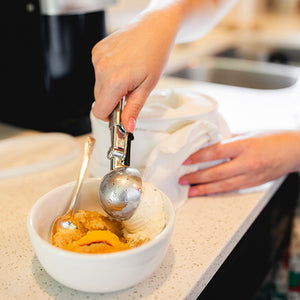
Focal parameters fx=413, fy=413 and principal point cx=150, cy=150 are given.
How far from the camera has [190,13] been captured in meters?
0.89

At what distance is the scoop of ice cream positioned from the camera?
0.53m

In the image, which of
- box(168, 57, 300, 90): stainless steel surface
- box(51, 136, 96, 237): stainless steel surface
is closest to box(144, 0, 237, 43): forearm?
box(51, 136, 96, 237): stainless steel surface

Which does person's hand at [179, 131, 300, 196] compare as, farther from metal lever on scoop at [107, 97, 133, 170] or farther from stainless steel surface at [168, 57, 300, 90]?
stainless steel surface at [168, 57, 300, 90]

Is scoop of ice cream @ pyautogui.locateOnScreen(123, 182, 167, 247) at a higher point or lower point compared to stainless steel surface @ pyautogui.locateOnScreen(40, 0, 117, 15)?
lower

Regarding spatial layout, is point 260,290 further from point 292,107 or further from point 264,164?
point 292,107

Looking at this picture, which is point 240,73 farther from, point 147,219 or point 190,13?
point 147,219

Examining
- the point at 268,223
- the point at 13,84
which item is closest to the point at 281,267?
the point at 268,223

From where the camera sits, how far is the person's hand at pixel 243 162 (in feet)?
2.34

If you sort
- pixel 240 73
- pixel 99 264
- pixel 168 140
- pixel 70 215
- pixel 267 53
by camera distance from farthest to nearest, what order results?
pixel 267 53 → pixel 240 73 → pixel 168 140 → pixel 70 215 → pixel 99 264

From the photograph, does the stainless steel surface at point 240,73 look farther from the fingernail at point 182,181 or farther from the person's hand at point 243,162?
the fingernail at point 182,181

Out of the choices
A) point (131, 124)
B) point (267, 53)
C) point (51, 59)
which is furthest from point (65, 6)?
point (267, 53)

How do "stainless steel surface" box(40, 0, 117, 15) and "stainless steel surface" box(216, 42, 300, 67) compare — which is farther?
"stainless steel surface" box(216, 42, 300, 67)

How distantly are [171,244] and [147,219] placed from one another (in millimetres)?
76

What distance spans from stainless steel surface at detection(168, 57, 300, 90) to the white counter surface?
85cm
